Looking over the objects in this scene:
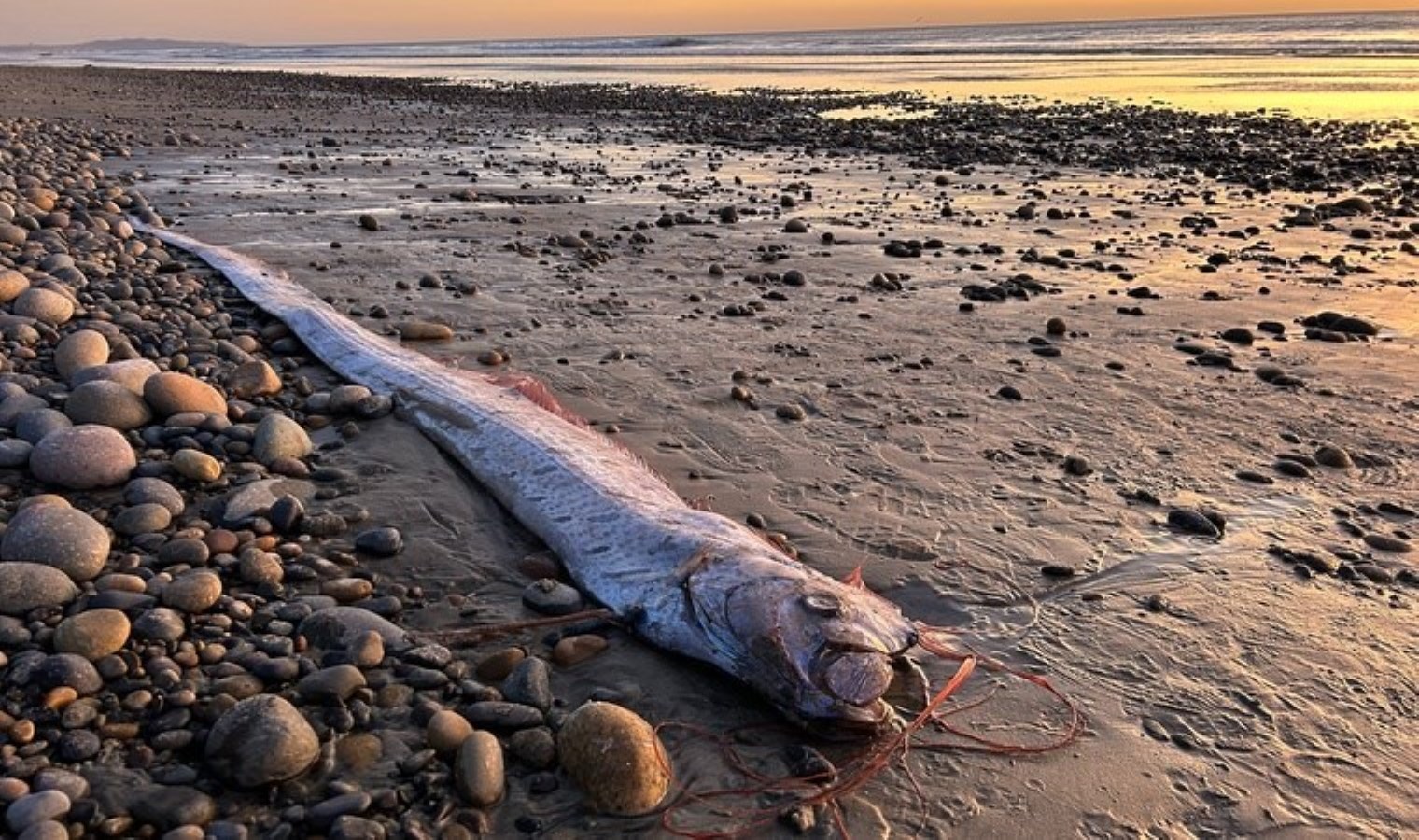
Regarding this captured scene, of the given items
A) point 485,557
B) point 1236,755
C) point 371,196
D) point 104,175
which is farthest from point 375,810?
point 104,175

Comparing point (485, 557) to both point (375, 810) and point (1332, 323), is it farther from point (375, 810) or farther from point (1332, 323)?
point (1332, 323)

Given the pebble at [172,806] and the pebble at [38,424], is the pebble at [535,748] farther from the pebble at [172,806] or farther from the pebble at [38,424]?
the pebble at [38,424]

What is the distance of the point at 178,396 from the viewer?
5480 millimetres

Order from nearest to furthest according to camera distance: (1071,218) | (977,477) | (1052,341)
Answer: (977,477) → (1052,341) → (1071,218)

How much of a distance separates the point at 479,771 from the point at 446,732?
22 centimetres

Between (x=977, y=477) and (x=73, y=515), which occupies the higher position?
(x=73, y=515)

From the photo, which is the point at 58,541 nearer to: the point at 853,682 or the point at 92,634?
the point at 92,634

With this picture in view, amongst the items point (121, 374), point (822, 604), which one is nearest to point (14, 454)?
point (121, 374)

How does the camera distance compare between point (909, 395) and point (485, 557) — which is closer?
point (485, 557)

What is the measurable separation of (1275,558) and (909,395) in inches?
101

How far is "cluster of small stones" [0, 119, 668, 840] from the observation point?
2939mm

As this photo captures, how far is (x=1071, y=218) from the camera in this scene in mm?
12781

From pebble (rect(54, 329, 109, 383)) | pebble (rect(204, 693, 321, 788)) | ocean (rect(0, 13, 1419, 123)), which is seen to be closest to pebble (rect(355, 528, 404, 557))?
pebble (rect(204, 693, 321, 788))

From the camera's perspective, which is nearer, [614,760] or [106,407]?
[614,760]
